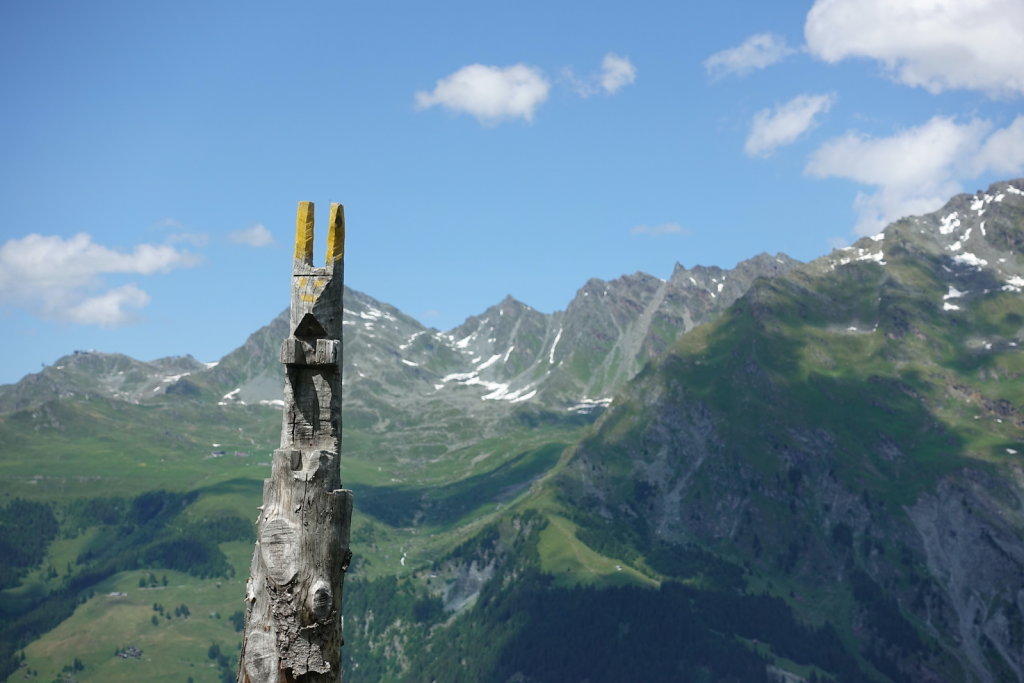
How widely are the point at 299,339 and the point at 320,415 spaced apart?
1.06 m

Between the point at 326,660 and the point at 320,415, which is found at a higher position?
the point at 320,415

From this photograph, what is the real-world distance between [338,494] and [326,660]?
2.09 metres

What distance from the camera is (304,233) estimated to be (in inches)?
622

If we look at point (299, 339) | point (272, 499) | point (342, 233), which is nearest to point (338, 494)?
point (272, 499)

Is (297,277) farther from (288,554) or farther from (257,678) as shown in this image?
(257,678)

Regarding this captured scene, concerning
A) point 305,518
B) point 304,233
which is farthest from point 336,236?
point 305,518

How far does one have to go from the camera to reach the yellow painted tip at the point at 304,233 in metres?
15.7

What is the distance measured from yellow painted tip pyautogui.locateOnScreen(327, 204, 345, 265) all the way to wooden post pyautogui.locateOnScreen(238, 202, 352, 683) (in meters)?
0.02

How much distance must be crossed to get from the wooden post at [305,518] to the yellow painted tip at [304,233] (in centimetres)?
2

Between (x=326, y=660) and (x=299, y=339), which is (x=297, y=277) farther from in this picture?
(x=326, y=660)

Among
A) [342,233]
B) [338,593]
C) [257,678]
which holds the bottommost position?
[257,678]

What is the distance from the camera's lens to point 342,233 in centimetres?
1585

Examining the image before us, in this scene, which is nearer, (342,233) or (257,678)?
(257,678)

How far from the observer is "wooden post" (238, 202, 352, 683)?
14.8m
